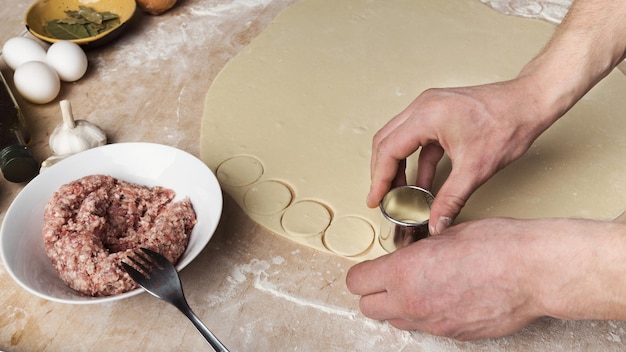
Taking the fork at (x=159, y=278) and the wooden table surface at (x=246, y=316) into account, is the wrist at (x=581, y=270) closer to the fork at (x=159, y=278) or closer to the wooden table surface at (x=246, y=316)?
the wooden table surface at (x=246, y=316)

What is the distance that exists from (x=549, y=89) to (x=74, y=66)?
4.77ft

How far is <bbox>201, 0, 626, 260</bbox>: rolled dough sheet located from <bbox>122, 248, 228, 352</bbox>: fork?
341mm

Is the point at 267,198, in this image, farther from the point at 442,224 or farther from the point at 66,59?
the point at 66,59

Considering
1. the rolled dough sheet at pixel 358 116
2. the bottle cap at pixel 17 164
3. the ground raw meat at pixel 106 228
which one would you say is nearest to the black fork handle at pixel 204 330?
the ground raw meat at pixel 106 228

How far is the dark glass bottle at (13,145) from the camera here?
1.48 metres

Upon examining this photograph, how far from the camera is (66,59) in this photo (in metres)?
1.85

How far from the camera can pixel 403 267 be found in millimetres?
1065

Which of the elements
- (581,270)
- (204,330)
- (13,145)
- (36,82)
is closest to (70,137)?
(13,145)

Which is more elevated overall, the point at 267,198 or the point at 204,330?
the point at 204,330

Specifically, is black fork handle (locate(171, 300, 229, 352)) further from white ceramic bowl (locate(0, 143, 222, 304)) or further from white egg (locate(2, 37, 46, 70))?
white egg (locate(2, 37, 46, 70))

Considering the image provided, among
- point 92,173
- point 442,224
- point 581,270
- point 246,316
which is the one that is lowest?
point 246,316

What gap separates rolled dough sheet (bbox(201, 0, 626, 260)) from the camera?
1.46 metres

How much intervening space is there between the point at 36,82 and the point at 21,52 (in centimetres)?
19

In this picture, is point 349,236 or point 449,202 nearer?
point 449,202
